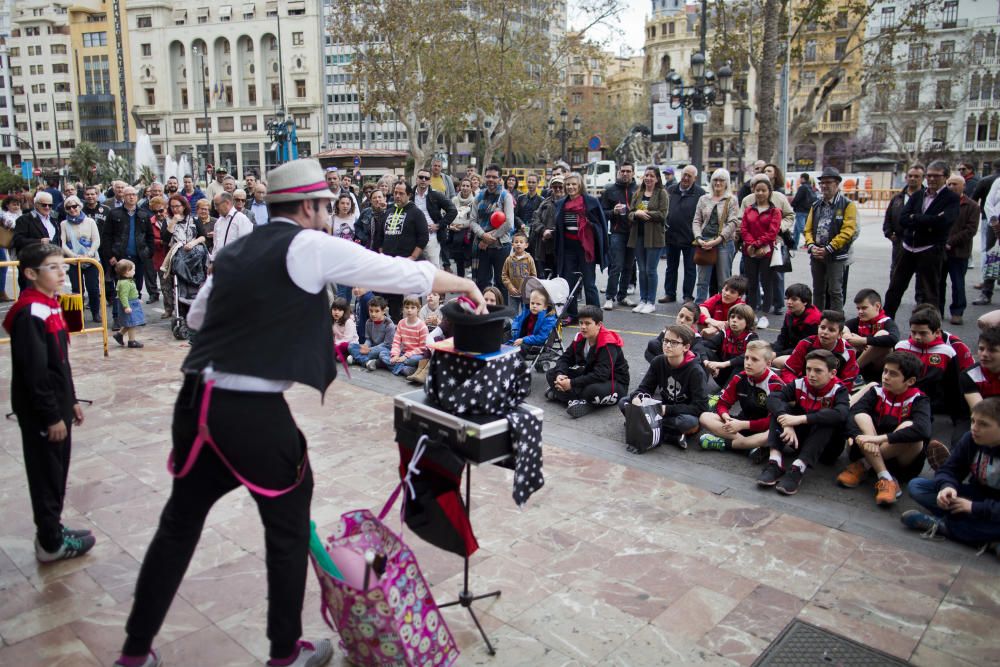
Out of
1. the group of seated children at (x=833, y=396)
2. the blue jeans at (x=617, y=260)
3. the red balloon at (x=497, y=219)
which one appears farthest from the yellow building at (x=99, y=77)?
the group of seated children at (x=833, y=396)

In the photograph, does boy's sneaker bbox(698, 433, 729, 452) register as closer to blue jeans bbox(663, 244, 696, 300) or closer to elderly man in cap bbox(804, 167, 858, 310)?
elderly man in cap bbox(804, 167, 858, 310)

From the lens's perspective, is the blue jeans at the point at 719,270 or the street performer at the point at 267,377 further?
the blue jeans at the point at 719,270

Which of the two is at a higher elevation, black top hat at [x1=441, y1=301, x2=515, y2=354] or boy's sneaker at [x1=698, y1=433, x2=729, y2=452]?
black top hat at [x1=441, y1=301, x2=515, y2=354]

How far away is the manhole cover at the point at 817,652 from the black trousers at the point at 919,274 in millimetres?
6676

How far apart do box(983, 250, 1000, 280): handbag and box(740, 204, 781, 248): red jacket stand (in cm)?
369

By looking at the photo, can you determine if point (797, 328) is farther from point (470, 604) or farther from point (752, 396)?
point (470, 604)

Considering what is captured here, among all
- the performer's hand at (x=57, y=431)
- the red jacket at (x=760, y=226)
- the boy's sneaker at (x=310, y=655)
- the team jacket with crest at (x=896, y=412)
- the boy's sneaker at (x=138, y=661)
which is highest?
the red jacket at (x=760, y=226)

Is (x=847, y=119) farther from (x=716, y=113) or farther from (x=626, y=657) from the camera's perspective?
(x=626, y=657)

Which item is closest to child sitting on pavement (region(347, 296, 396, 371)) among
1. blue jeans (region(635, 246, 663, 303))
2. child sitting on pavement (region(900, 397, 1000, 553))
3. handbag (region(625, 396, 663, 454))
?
handbag (region(625, 396, 663, 454))

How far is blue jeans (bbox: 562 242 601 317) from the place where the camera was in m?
10.3

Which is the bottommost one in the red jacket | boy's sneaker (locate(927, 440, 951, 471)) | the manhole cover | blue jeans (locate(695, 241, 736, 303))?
the manhole cover

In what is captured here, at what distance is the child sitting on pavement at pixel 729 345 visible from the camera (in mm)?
6812

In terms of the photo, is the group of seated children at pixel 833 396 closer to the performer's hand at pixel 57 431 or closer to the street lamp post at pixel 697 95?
the performer's hand at pixel 57 431

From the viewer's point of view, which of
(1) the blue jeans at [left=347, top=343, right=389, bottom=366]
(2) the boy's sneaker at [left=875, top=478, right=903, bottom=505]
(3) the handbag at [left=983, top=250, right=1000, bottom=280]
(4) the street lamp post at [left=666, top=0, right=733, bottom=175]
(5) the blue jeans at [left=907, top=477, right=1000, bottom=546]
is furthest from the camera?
(4) the street lamp post at [left=666, top=0, right=733, bottom=175]
